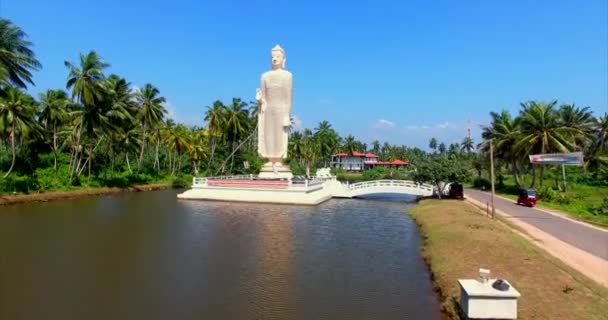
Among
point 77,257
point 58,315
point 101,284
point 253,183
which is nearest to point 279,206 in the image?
point 253,183

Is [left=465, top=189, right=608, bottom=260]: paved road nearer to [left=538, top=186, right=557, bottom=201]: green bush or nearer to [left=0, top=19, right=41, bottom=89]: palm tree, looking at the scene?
[left=538, top=186, right=557, bottom=201]: green bush

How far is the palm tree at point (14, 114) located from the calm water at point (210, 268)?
43.6 feet

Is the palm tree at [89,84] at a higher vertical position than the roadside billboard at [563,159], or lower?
higher

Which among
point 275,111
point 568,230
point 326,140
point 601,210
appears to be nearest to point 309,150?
point 326,140

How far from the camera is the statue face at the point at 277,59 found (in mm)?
41281

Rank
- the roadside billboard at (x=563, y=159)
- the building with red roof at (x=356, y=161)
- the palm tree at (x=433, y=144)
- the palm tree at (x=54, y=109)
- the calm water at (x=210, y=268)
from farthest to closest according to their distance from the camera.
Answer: the palm tree at (x=433, y=144) → the building with red roof at (x=356, y=161) → the palm tree at (x=54, y=109) → the roadside billboard at (x=563, y=159) → the calm water at (x=210, y=268)

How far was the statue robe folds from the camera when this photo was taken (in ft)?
133

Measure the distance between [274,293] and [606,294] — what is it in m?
7.85

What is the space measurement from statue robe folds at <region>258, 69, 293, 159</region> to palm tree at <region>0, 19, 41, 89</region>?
67.4 ft

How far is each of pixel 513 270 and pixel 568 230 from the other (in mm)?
9991


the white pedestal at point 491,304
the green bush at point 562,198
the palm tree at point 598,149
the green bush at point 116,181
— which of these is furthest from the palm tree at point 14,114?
the palm tree at point 598,149

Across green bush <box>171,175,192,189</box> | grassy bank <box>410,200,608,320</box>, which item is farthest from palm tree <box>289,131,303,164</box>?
grassy bank <box>410,200,608,320</box>

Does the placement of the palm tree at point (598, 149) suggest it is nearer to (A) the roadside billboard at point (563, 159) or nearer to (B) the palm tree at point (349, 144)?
(A) the roadside billboard at point (563, 159)

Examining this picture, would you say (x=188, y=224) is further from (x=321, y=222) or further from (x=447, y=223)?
(x=447, y=223)
